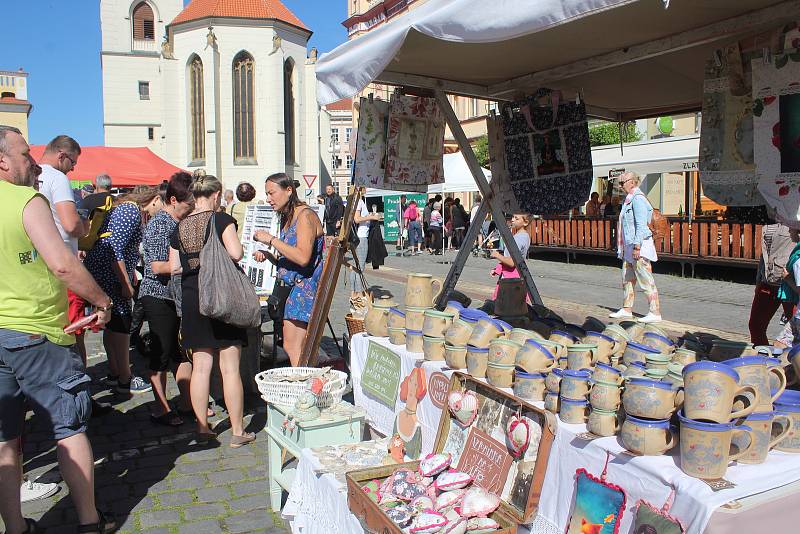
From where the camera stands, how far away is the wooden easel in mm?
3957

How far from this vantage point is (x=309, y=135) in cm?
4378

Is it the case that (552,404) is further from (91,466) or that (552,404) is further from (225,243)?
(225,243)

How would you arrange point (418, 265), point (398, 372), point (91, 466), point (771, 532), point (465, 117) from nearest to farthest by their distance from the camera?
point (771, 532) < point (91, 466) < point (398, 372) < point (418, 265) < point (465, 117)

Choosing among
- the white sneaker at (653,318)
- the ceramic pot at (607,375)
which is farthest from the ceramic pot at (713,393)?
the white sneaker at (653,318)

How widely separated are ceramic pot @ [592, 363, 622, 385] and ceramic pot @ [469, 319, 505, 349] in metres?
0.59

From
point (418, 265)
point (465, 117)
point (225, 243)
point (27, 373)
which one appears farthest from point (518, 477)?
point (465, 117)

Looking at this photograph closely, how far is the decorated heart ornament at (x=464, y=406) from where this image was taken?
8.13 ft

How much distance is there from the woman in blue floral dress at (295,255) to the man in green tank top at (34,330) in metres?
1.58

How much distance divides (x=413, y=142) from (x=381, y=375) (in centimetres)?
172

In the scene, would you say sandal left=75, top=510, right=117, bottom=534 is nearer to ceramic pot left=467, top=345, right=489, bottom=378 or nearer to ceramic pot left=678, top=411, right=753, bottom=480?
ceramic pot left=467, top=345, right=489, bottom=378

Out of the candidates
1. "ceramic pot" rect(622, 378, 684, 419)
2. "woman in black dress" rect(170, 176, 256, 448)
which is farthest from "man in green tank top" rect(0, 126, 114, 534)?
"ceramic pot" rect(622, 378, 684, 419)

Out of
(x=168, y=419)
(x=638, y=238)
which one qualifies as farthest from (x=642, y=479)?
(x=638, y=238)

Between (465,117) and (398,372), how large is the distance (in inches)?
1193

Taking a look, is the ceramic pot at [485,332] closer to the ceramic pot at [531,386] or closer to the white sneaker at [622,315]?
the ceramic pot at [531,386]
